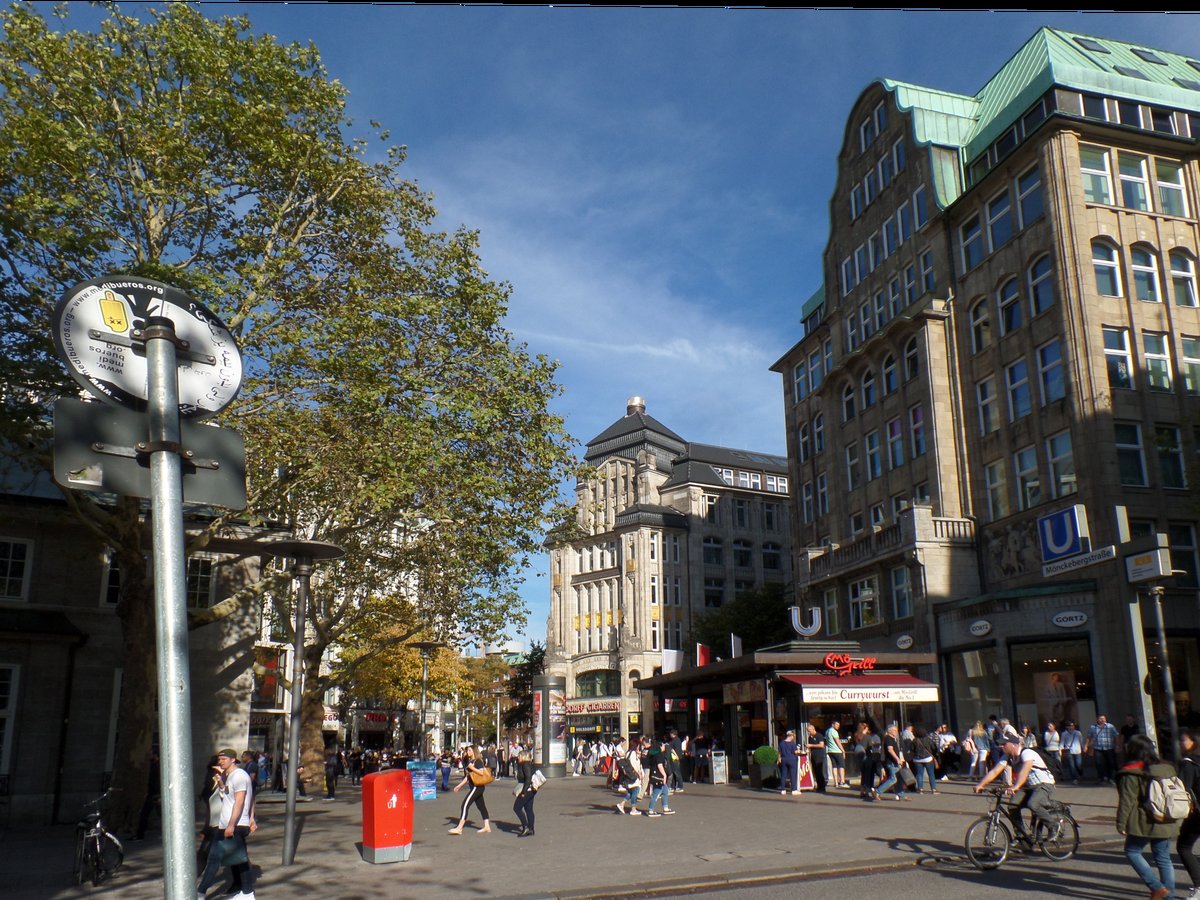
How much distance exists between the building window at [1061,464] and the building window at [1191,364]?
4.18 m

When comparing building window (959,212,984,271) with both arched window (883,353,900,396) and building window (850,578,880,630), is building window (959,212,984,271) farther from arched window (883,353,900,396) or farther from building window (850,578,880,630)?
building window (850,578,880,630)

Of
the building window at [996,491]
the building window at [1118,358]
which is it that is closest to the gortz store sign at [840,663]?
the building window at [996,491]

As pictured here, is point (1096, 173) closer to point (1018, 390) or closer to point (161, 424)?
point (1018, 390)

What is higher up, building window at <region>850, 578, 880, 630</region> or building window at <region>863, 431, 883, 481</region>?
building window at <region>863, 431, 883, 481</region>

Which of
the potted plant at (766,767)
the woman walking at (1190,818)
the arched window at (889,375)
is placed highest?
the arched window at (889,375)

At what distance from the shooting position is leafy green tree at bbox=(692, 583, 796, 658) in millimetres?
56188

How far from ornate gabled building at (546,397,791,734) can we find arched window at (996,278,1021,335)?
123ft

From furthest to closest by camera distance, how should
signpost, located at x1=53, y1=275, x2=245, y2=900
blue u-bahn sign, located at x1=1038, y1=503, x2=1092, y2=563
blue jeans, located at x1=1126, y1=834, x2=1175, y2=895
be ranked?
blue u-bahn sign, located at x1=1038, y1=503, x2=1092, y2=563 → blue jeans, located at x1=1126, y1=834, x2=1175, y2=895 → signpost, located at x1=53, y1=275, x2=245, y2=900

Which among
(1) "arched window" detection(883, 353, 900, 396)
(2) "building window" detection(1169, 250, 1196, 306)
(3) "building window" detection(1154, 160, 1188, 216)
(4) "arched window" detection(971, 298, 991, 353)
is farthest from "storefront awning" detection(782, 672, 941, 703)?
(3) "building window" detection(1154, 160, 1188, 216)

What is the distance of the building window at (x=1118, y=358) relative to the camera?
31.5 meters

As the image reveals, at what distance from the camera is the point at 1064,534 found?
28719 mm

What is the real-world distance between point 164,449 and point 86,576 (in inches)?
1024

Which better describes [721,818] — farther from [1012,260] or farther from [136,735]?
[1012,260]

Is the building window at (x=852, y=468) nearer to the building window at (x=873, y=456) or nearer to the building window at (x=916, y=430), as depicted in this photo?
the building window at (x=873, y=456)
